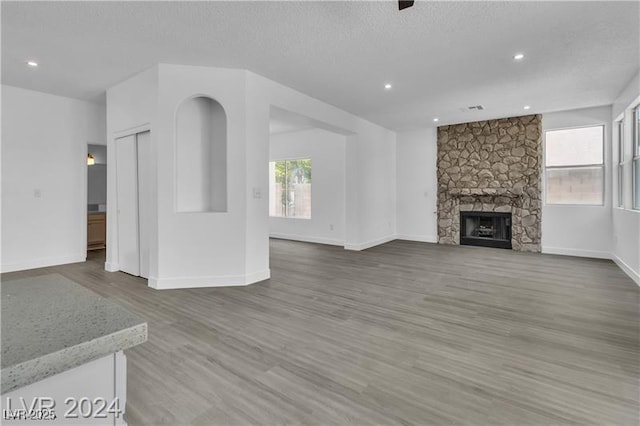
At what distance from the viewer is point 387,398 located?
196 cm

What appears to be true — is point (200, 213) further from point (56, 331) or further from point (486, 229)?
point (486, 229)

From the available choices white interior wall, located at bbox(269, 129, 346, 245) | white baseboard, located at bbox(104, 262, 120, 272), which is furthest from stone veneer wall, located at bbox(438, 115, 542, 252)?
white baseboard, located at bbox(104, 262, 120, 272)

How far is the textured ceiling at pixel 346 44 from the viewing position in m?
2.87

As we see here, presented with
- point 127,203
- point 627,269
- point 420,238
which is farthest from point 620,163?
point 127,203

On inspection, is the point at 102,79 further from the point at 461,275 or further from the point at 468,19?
the point at 461,275

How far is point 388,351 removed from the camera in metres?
2.53

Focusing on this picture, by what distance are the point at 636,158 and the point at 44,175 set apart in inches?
350

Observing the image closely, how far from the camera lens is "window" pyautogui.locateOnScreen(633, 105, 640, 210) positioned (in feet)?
15.3

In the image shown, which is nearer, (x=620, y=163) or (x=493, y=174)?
(x=620, y=163)

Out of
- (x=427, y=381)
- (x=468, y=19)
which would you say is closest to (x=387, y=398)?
(x=427, y=381)

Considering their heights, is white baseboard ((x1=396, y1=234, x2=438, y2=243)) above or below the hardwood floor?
above

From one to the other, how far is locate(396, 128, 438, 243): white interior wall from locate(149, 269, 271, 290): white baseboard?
16.7 feet

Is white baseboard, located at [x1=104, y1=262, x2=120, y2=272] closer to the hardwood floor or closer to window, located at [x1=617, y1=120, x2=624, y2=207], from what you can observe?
the hardwood floor

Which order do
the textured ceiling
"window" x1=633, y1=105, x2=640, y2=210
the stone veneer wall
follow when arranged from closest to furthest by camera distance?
the textured ceiling, "window" x1=633, y1=105, x2=640, y2=210, the stone veneer wall
